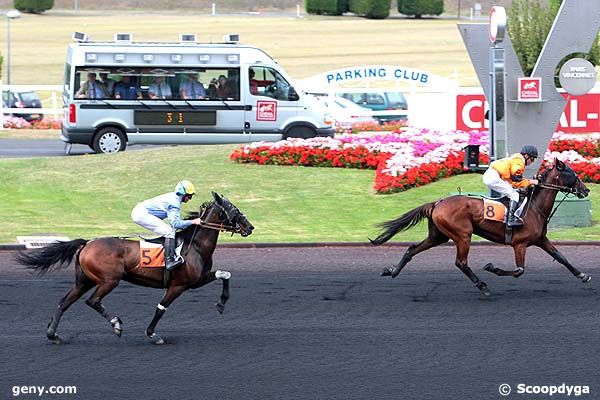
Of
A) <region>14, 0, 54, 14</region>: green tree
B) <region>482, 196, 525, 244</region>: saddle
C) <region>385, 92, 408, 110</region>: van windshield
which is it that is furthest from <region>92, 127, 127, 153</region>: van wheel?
<region>14, 0, 54, 14</region>: green tree

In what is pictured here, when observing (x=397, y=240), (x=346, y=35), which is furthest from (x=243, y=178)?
(x=346, y=35)

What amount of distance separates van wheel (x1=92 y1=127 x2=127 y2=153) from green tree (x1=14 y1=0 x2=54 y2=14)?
6121 cm

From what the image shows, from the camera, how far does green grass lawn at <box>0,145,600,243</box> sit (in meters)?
20.4

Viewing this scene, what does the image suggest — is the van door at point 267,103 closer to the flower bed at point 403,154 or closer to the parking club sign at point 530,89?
the flower bed at point 403,154

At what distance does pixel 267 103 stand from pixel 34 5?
62.5 meters

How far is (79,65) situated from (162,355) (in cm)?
1975

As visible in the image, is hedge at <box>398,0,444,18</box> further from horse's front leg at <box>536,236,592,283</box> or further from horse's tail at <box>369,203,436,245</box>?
horse's front leg at <box>536,236,592,283</box>

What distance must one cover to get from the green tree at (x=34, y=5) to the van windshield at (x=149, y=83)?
6101cm

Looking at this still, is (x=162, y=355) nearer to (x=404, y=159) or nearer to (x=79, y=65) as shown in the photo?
(x=404, y=159)

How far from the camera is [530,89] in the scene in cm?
2036

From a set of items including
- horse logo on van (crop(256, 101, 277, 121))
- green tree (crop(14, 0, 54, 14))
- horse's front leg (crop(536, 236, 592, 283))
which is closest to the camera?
horse's front leg (crop(536, 236, 592, 283))

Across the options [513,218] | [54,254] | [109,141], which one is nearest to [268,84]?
[109,141]

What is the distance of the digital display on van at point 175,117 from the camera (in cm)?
3058

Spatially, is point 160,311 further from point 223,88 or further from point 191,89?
point 223,88
